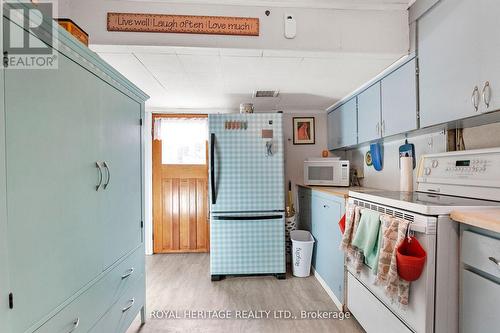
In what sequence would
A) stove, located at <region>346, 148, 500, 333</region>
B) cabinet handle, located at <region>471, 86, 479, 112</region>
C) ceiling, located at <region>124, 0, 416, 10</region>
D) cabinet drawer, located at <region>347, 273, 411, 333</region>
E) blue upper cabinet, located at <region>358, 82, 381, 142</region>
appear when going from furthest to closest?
blue upper cabinet, located at <region>358, 82, 381, 142</region> < ceiling, located at <region>124, 0, 416, 10</region> < cabinet drawer, located at <region>347, 273, 411, 333</region> < cabinet handle, located at <region>471, 86, 479, 112</region> < stove, located at <region>346, 148, 500, 333</region>

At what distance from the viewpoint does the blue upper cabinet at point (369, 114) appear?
7.13ft

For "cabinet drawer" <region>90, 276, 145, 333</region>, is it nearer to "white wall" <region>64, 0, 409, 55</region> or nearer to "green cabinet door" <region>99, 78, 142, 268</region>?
"green cabinet door" <region>99, 78, 142, 268</region>

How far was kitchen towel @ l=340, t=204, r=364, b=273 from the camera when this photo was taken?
5.17 ft

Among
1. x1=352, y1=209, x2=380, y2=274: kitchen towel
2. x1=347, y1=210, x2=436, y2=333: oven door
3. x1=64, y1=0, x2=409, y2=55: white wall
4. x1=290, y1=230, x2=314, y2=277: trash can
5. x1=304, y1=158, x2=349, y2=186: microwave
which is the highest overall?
x1=64, y1=0, x2=409, y2=55: white wall

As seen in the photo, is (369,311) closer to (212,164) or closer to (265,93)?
(212,164)

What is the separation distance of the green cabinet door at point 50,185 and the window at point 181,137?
217 centimetres

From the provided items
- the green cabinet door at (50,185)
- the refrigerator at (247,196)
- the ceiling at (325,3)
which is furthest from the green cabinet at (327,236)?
the green cabinet door at (50,185)

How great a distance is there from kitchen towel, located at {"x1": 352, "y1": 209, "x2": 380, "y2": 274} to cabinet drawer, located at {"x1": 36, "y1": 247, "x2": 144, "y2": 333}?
1.47 m

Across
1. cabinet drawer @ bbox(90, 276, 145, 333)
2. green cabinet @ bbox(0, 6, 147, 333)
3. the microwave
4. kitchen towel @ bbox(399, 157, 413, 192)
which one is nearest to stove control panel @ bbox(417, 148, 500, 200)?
kitchen towel @ bbox(399, 157, 413, 192)

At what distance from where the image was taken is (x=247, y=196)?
254cm

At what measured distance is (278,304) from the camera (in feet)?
6.94

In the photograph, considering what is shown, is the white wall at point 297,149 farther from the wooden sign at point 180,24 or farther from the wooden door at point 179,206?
the wooden sign at point 180,24

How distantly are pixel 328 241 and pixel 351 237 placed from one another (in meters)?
0.63

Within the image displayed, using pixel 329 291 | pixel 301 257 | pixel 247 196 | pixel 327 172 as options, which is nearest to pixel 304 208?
pixel 327 172
